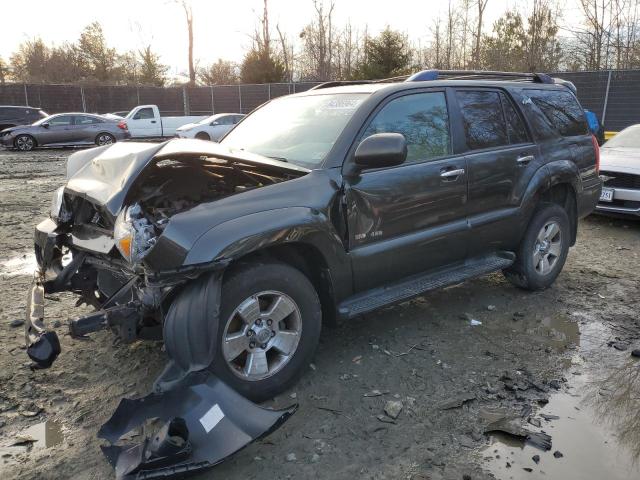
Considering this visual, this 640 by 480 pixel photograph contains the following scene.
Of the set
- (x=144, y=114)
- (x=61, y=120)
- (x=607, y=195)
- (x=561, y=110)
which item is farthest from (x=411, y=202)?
(x=144, y=114)

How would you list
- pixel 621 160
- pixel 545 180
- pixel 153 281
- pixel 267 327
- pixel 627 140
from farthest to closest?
pixel 627 140, pixel 621 160, pixel 545 180, pixel 267 327, pixel 153 281

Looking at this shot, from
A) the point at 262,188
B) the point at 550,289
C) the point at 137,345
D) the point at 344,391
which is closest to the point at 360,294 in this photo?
the point at 344,391

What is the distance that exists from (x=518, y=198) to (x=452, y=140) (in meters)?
0.90

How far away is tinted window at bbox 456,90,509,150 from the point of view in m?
4.27

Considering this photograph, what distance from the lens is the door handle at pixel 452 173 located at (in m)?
3.95

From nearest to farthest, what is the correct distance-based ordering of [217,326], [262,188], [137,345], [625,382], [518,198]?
[217,326] < [262,188] < [625,382] < [137,345] < [518,198]

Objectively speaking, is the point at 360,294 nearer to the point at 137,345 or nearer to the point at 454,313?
the point at 454,313

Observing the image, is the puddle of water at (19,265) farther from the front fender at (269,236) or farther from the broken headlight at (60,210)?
the front fender at (269,236)

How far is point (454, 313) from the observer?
4.56m

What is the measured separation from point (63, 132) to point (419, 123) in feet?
60.7

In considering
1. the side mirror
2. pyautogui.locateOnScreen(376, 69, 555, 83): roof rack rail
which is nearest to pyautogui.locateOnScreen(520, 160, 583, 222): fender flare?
pyautogui.locateOnScreen(376, 69, 555, 83): roof rack rail

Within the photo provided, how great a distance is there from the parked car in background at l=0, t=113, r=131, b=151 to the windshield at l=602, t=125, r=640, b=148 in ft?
53.5

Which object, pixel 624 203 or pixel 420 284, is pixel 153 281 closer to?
pixel 420 284

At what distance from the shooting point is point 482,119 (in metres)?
4.41
